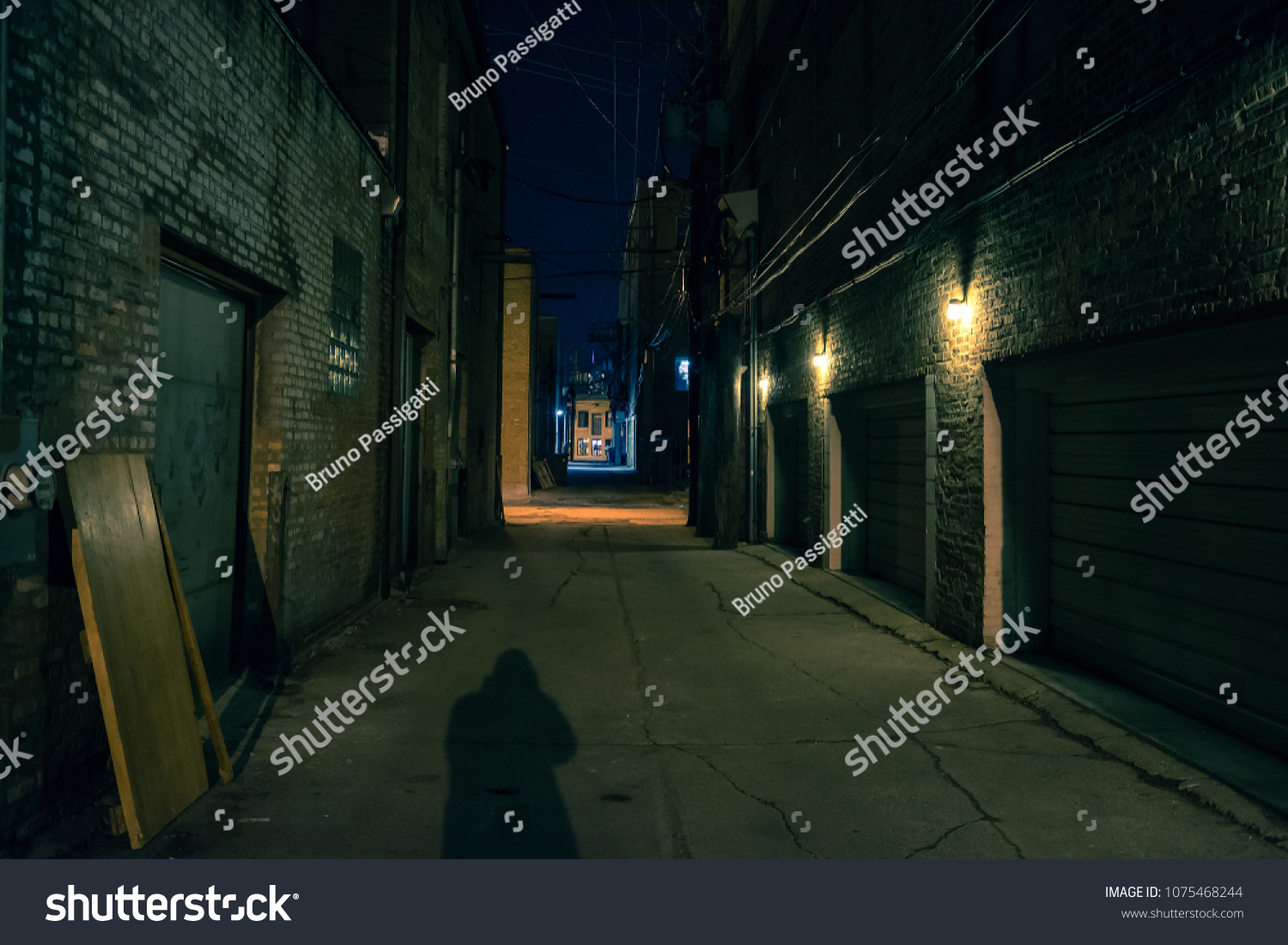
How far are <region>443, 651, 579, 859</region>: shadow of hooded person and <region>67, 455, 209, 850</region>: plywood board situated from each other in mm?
1350

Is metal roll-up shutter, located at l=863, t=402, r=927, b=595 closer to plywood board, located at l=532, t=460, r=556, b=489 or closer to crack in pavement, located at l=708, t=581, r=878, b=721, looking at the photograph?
crack in pavement, located at l=708, t=581, r=878, b=721

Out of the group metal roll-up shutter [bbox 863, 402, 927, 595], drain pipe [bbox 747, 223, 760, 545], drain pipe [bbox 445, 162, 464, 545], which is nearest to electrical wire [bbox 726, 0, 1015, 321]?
drain pipe [bbox 747, 223, 760, 545]

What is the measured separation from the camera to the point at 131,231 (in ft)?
14.2

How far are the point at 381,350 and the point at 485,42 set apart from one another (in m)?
10.6

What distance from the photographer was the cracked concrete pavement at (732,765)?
12.2ft

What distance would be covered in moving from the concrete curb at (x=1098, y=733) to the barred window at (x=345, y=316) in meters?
6.23

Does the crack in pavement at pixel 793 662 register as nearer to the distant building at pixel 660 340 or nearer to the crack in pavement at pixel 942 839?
the crack in pavement at pixel 942 839

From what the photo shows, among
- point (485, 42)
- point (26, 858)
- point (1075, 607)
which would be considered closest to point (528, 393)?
point (485, 42)

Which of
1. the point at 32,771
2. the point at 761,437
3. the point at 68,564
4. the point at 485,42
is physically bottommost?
the point at 32,771

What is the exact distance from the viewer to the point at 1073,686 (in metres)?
5.96

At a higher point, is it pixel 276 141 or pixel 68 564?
pixel 276 141

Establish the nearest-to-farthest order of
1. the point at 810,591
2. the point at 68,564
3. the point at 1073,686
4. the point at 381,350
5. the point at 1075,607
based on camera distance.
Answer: the point at 68,564 → the point at 1073,686 → the point at 1075,607 → the point at 381,350 → the point at 810,591

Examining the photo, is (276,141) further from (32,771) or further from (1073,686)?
(1073,686)

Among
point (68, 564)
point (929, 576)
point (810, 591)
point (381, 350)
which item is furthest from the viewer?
point (810, 591)
